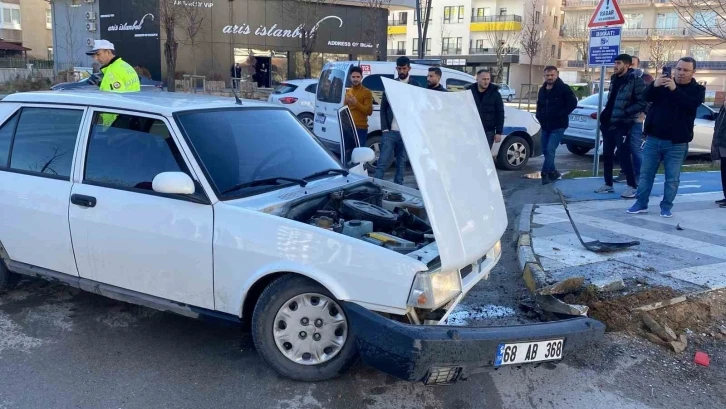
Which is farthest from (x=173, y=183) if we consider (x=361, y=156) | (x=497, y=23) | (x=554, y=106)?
(x=497, y=23)

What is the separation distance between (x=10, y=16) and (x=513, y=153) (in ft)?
195

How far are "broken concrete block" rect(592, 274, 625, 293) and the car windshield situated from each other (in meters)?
2.34

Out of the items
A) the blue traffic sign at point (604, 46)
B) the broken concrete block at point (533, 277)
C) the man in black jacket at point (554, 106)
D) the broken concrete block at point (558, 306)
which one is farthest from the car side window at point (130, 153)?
the blue traffic sign at point (604, 46)

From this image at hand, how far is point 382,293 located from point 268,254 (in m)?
0.73

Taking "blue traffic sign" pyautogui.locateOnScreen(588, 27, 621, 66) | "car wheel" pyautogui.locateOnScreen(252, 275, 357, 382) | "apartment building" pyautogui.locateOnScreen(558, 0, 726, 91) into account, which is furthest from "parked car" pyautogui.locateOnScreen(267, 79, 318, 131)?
"apartment building" pyautogui.locateOnScreen(558, 0, 726, 91)

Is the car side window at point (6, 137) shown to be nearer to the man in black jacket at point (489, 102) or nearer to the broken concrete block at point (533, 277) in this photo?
the broken concrete block at point (533, 277)

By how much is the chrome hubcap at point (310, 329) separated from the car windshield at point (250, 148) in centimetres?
86

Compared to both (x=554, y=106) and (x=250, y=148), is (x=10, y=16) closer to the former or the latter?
(x=554, y=106)

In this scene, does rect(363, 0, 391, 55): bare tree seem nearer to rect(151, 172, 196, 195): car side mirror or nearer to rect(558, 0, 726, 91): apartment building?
rect(558, 0, 726, 91): apartment building

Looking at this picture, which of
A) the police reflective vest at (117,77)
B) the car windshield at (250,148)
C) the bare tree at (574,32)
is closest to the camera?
the car windshield at (250,148)

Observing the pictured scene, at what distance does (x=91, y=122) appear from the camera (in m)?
4.35

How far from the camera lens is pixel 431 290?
3.31 metres

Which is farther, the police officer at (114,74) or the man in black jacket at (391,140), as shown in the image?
the man in black jacket at (391,140)

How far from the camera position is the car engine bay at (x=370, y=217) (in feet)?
12.0
